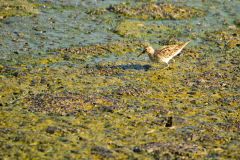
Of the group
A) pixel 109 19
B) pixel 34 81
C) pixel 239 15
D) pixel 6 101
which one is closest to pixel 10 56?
pixel 34 81

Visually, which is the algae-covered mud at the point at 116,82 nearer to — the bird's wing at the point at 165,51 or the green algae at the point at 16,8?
the green algae at the point at 16,8

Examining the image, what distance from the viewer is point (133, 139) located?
13867 millimetres

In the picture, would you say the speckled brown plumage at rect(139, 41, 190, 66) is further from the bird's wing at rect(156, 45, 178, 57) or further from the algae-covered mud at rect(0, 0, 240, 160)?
the algae-covered mud at rect(0, 0, 240, 160)

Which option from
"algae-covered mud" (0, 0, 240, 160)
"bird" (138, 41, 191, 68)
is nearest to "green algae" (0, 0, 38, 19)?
"algae-covered mud" (0, 0, 240, 160)

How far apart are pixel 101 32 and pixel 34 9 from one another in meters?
4.97

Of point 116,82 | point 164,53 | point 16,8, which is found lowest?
point 116,82

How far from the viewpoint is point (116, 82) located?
18266mm

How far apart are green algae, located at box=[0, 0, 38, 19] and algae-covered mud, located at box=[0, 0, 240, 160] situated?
0.10 metres

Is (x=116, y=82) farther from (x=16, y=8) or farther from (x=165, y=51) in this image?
(x=16, y=8)

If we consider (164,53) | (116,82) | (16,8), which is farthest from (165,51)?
(16,8)

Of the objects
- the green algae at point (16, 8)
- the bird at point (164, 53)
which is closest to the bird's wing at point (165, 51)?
the bird at point (164, 53)

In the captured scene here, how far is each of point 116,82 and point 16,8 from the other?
11125mm

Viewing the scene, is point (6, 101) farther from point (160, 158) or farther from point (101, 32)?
point (101, 32)

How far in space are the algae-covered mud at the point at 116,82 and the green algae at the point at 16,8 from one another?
0.33ft
